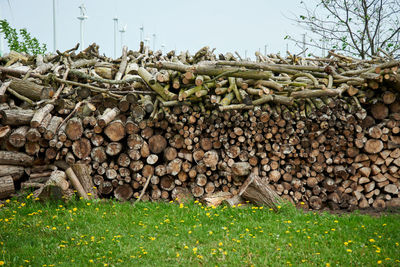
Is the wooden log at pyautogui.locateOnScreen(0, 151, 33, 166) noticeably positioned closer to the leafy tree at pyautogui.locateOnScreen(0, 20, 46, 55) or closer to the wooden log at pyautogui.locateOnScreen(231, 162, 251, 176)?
the wooden log at pyautogui.locateOnScreen(231, 162, 251, 176)

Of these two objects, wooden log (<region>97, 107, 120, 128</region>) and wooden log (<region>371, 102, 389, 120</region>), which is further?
wooden log (<region>371, 102, 389, 120</region>)

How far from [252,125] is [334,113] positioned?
160 centimetres

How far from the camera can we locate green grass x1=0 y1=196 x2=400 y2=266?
4062 mm

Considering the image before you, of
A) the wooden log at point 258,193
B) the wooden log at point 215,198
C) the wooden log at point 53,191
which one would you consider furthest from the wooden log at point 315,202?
the wooden log at point 53,191

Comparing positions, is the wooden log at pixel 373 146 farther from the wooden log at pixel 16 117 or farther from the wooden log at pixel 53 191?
the wooden log at pixel 16 117

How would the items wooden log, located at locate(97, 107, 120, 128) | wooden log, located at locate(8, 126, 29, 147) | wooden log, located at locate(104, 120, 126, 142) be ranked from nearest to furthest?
1. wooden log, located at locate(8, 126, 29, 147)
2. wooden log, located at locate(97, 107, 120, 128)
3. wooden log, located at locate(104, 120, 126, 142)

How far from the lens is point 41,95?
6891 mm

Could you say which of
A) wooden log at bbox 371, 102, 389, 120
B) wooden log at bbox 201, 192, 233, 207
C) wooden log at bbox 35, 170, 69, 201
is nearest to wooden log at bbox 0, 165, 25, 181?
wooden log at bbox 35, 170, 69, 201

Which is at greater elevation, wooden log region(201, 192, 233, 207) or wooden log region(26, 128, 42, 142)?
wooden log region(26, 128, 42, 142)

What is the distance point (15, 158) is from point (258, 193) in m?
4.22

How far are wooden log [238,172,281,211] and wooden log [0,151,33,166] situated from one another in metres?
3.76

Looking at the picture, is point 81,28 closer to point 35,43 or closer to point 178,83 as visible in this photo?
point 35,43

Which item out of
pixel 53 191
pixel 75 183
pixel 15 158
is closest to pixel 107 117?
pixel 75 183

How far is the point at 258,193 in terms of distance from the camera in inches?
238
